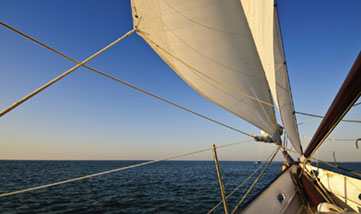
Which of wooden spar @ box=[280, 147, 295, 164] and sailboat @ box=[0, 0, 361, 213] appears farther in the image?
wooden spar @ box=[280, 147, 295, 164]

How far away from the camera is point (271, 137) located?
446 cm

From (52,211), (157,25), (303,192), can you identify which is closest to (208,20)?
(157,25)

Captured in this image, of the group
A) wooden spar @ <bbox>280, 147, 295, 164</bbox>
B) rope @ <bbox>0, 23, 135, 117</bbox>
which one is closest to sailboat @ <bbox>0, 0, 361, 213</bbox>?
wooden spar @ <bbox>280, 147, 295, 164</bbox>

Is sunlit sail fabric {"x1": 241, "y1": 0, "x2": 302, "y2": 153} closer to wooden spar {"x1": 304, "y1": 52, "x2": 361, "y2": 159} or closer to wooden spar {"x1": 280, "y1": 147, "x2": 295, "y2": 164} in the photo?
wooden spar {"x1": 304, "y1": 52, "x2": 361, "y2": 159}

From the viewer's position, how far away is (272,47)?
2.46 meters

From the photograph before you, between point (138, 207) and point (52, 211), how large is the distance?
13.6ft

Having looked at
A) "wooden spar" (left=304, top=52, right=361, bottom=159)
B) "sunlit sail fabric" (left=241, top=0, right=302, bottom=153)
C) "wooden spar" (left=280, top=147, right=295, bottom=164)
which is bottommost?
"wooden spar" (left=280, top=147, right=295, bottom=164)

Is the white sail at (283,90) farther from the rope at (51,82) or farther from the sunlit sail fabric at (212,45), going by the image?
the rope at (51,82)

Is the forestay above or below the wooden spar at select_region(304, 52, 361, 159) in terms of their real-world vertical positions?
above

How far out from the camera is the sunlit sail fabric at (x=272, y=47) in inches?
91.4

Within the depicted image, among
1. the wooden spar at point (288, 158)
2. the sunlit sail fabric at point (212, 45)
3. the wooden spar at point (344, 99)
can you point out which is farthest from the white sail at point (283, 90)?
the wooden spar at point (288, 158)

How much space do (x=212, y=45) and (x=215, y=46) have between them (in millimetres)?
67

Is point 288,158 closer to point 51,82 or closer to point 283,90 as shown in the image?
point 283,90

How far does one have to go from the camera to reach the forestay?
2.95 meters
